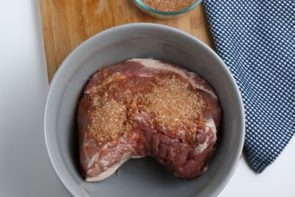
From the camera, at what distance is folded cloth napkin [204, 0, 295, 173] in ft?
3.60

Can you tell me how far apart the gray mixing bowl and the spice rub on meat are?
0.02 metres

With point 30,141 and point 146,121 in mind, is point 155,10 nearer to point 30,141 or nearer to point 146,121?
point 146,121

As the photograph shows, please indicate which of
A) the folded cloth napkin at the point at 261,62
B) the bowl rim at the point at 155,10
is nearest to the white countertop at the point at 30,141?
the folded cloth napkin at the point at 261,62

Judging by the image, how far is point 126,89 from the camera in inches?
39.4

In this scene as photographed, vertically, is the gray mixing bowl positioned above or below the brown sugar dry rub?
below

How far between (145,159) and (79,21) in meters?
0.30

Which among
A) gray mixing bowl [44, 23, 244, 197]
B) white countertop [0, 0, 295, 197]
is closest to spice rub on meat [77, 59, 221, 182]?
gray mixing bowl [44, 23, 244, 197]

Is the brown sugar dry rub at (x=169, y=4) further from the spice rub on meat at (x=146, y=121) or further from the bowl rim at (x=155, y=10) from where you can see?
the spice rub on meat at (x=146, y=121)

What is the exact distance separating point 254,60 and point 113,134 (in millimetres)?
354

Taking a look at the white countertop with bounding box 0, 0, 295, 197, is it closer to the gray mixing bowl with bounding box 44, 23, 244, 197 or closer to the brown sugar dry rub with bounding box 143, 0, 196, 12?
the gray mixing bowl with bounding box 44, 23, 244, 197

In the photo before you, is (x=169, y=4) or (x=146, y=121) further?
(x=169, y=4)

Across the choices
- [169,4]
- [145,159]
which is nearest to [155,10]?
[169,4]

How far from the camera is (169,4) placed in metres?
1.12

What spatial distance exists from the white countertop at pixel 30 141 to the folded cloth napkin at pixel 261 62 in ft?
0.12
